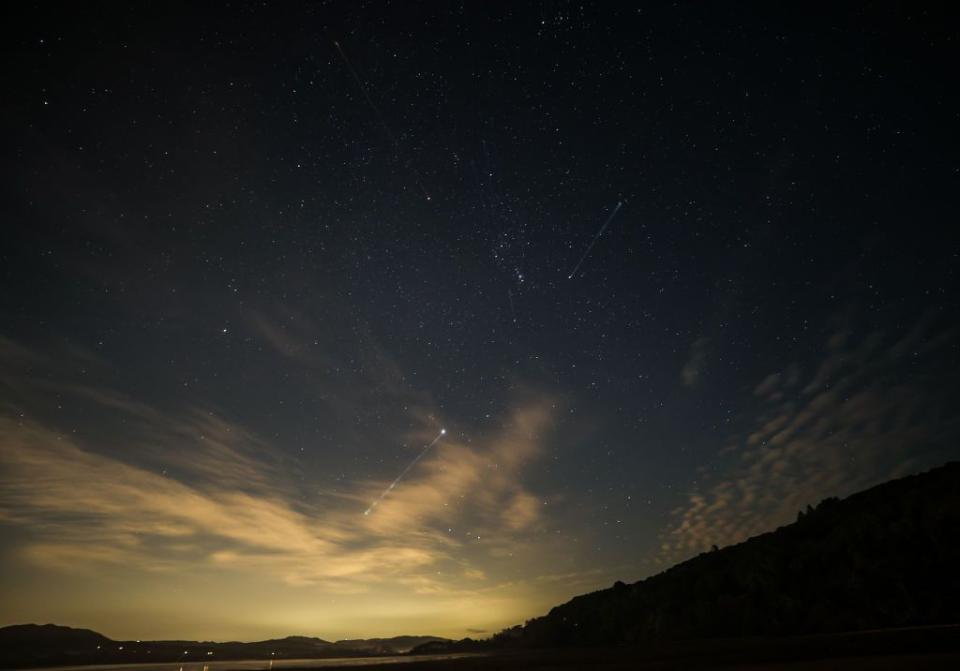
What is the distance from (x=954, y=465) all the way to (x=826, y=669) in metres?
46.9

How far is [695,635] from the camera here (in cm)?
3603

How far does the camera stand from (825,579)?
3175 cm

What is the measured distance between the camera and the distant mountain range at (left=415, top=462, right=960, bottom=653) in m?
26.9

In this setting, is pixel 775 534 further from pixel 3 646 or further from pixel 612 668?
pixel 3 646

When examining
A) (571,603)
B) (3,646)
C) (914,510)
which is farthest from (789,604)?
(3,646)

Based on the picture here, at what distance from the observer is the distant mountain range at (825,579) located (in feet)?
88.1

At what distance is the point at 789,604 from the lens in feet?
104

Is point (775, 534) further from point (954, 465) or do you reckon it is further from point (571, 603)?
point (571, 603)

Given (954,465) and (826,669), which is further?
(954,465)

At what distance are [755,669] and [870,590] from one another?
23.3 meters

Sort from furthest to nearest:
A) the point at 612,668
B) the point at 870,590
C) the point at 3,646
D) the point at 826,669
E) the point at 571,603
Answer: the point at 3,646
the point at 571,603
the point at 870,590
the point at 612,668
the point at 826,669

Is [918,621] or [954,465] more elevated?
[954,465]

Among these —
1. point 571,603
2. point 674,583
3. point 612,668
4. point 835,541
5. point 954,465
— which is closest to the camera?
point 612,668

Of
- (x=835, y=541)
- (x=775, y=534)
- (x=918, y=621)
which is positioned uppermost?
(x=775, y=534)
